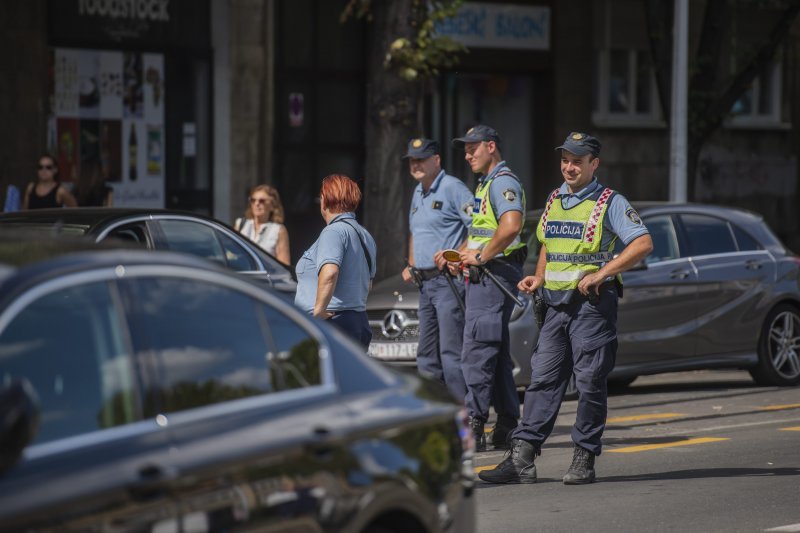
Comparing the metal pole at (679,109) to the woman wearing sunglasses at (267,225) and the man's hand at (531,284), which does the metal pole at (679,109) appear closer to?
the woman wearing sunglasses at (267,225)

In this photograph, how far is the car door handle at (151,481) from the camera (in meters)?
3.83

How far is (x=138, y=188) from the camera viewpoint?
19406mm

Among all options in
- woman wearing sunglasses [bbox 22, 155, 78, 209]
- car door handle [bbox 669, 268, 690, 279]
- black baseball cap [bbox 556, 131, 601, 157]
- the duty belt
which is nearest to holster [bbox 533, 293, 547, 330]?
the duty belt

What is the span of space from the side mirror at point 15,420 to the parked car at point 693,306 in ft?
25.9

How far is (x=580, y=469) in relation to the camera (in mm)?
8305

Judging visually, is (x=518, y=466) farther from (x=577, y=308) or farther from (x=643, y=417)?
(x=643, y=417)

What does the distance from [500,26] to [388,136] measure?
8187 mm

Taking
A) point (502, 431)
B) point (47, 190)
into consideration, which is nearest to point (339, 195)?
point (502, 431)

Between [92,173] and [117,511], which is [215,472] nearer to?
[117,511]

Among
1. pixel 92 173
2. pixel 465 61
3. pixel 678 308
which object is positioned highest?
pixel 465 61

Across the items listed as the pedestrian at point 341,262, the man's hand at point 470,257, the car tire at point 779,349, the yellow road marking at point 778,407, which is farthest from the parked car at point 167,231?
the car tire at point 779,349

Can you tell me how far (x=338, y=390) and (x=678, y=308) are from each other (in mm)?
8295

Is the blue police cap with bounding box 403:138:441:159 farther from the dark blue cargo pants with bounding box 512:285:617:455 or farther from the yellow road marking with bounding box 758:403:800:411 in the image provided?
the yellow road marking with bounding box 758:403:800:411

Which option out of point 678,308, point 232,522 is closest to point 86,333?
point 232,522
